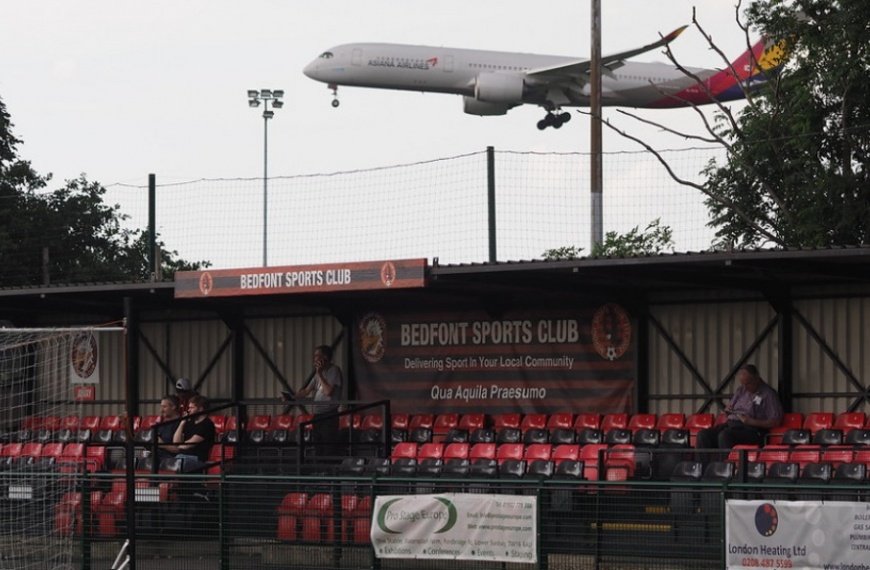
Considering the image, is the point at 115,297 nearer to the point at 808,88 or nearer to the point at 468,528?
the point at 468,528

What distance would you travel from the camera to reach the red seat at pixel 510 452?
59.4ft

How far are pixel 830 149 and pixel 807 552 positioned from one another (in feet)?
66.1

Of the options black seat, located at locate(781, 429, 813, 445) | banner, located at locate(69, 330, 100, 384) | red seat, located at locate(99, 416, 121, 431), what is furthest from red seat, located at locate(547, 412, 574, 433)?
banner, located at locate(69, 330, 100, 384)

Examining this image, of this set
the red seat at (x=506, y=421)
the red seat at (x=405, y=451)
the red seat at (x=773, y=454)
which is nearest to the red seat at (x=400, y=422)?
the red seat at (x=506, y=421)

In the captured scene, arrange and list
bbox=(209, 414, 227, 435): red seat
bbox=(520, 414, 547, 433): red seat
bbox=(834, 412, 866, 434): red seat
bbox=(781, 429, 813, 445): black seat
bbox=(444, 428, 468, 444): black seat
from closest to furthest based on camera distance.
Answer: bbox=(781, 429, 813, 445): black seat → bbox=(834, 412, 866, 434): red seat → bbox=(444, 428, 468, 444): black seat → bbox=(520, 414, 547, 433): red seat → bbox=(209, 414, 227, 435): red seat

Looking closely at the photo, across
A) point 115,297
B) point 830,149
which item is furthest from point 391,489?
point 830,149

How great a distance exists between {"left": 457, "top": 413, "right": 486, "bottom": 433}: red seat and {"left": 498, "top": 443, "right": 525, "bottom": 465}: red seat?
3.39m

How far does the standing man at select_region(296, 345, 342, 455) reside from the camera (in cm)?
2019

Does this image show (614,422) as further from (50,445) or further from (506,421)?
(50,445)

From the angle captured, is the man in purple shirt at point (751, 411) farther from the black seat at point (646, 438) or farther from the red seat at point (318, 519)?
the red seat at point (318, 519)

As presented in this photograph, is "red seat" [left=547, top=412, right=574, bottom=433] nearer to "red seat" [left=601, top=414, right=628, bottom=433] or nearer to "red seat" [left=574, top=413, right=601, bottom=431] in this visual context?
"red seat" [left=574, top=413, right=601, bottom=431]

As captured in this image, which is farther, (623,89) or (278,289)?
(623,89)

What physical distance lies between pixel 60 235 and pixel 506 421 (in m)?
21.2

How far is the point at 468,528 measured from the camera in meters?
13.9
